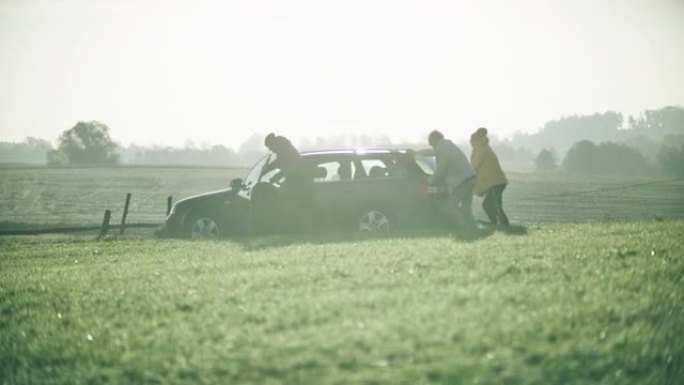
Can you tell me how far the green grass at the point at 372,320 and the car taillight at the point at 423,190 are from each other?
405 centimetres

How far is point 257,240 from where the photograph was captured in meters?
11.4

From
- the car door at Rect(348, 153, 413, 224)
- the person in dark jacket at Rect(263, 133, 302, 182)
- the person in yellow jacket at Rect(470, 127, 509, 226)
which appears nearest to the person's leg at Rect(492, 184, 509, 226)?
the person in yellow jacket at Rect(470, 127, 509, 226)

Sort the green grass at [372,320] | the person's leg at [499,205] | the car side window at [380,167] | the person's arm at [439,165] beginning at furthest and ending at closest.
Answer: the person's leg at [499,205], the car side window at [380,167], the person's arm at [439,165], the green grass at [372,320]

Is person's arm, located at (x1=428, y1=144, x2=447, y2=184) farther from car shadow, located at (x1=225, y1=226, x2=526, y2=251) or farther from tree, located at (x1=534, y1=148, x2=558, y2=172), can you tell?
tree, located at (x1=534, y1=148, x2=558, y2=172)

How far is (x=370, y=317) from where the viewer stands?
475 cm

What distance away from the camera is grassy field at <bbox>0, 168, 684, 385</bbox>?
390 cm

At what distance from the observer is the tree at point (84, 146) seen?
10875 centimetres

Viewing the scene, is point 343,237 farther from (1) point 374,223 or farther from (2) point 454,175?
(2) point 454,175

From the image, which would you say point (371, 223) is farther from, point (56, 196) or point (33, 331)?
point (56, 196)

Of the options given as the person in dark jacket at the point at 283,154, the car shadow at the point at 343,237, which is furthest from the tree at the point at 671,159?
the person in dark jacket at the point at 283,154

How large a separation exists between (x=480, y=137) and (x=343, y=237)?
13.2 ft

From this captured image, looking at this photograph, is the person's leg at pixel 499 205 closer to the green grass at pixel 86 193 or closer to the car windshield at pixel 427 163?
the car windshield at pixel 427 163

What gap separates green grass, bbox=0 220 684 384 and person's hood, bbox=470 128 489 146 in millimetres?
4967

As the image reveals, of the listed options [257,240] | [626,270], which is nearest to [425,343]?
[626,270]
